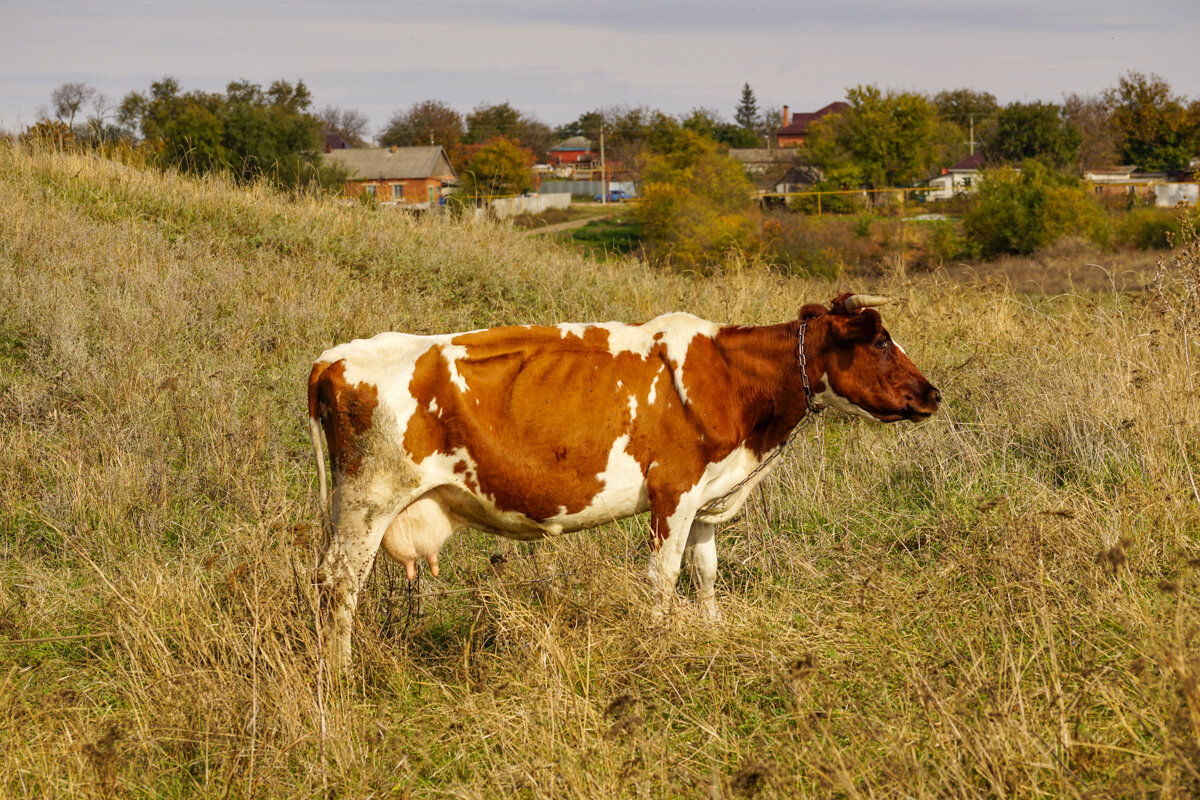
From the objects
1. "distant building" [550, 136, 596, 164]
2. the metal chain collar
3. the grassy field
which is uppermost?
"distant building" [550, 136, 596, 164]

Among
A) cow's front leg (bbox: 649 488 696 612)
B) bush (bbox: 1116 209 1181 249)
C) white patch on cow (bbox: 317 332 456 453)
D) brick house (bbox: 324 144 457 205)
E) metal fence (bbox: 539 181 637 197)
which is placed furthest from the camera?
metal fence (bbox: 539 181 637 197)

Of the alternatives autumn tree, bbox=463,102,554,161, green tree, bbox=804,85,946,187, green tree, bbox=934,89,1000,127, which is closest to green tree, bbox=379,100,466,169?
autumn tree, bbox=463,102,554,161

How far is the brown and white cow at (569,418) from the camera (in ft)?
14.7

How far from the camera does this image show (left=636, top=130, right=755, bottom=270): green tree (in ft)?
129

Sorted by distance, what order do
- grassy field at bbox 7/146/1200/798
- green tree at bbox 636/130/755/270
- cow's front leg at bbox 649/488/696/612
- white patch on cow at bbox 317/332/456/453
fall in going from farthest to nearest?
green tree at bbox 636/130/755/270 → cow's front leg at bbox 649/488/696/612 → white patch on cow at bbox 317/332/456/453 → grassy field at bbox 7/146/1200/798

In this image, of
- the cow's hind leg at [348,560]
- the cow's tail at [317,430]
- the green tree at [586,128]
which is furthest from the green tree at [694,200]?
the green tree at [586,128]

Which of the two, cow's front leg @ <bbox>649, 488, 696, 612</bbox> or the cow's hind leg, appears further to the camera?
cow's front leg @ <bbox>649, 488, 696, 612</bbox>

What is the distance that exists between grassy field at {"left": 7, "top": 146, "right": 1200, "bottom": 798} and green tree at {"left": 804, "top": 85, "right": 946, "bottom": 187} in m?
62.5

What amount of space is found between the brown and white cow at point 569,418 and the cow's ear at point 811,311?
0.06 ft

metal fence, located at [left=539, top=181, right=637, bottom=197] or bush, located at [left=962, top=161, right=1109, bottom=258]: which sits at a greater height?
metal fence, located at [left=539, top=181, right=637, bottom=197]

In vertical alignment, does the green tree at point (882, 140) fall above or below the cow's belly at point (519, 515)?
above

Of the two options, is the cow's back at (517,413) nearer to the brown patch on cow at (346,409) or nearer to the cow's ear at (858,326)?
the brown patch on cow at (346,409)

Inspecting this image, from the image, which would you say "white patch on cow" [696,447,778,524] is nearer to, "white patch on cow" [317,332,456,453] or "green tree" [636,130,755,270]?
"white patch on cow" [317,332,456,453]

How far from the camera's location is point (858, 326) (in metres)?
4.85
